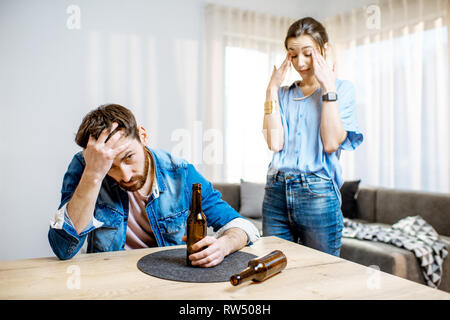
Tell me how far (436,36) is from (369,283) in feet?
11.0

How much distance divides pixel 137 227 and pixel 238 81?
3.16 metres

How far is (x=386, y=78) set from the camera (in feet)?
12.5

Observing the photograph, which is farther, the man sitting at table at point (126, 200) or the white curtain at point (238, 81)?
the white curtain at point (238, 81)

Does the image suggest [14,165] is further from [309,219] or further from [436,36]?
[436,36]

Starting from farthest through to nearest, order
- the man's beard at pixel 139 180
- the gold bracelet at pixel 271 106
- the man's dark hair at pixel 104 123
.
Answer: the gold bracelet at pixel 271 106 → the man's beard at pixel 139 180 → the man's dark hair at pixel 104 123

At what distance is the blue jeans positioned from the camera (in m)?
1.50

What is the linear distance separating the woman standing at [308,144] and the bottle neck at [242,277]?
2.25ft

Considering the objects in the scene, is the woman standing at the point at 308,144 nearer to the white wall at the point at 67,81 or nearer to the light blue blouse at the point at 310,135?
the light blue blouse at the point at 310,135

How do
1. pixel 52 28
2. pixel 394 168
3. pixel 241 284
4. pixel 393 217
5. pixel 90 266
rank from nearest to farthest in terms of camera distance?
pixel 241 284 < pixel 90 266 < pixel 393 217 < pixel 52 28 < pixel 394 168

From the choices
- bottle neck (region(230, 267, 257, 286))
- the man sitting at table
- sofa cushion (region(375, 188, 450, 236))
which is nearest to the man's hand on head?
the man sitting at table

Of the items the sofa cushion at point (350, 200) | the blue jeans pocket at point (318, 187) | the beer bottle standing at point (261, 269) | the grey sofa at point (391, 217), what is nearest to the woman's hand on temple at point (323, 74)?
the blue jeans pocket at point (318, 187)

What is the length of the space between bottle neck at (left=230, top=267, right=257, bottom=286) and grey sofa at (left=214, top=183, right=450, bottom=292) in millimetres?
1823

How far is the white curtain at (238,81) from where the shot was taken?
414cm
